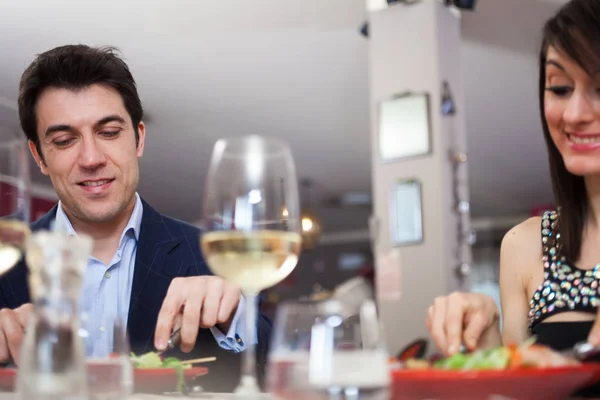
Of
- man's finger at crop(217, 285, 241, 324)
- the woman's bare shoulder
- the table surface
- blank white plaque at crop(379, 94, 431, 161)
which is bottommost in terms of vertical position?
the table surface

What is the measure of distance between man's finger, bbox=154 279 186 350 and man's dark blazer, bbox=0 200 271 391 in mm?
467

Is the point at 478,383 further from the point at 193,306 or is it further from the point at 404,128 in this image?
the point at 404,128

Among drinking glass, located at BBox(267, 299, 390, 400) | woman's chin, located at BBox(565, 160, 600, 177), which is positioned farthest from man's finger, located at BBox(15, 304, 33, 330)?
woman's chin, located at BBox(565, 160, 600, 177)

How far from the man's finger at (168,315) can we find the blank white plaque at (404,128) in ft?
11.3

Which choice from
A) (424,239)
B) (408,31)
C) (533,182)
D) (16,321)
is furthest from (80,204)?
(533,182)

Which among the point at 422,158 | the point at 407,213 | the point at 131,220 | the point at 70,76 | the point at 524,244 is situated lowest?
the point at 524,244

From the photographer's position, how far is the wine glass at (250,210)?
70 cm

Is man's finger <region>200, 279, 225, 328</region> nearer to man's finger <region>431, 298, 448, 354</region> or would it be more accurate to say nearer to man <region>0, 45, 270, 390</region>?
man's finger <region>431, 298, 448, 354</region>

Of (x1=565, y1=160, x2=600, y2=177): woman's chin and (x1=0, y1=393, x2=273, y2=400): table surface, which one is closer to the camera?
(x1=0, y1=393, x2=273, y2=400): table surface

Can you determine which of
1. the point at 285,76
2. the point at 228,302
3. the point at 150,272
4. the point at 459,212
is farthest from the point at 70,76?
the point at 285,76

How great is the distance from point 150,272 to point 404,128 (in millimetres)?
2881

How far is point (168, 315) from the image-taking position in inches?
41.8

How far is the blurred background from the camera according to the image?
495cm

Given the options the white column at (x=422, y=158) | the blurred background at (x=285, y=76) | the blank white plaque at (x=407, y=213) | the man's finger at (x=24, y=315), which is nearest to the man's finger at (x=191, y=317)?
the man's finger at (x=24, y=315)
